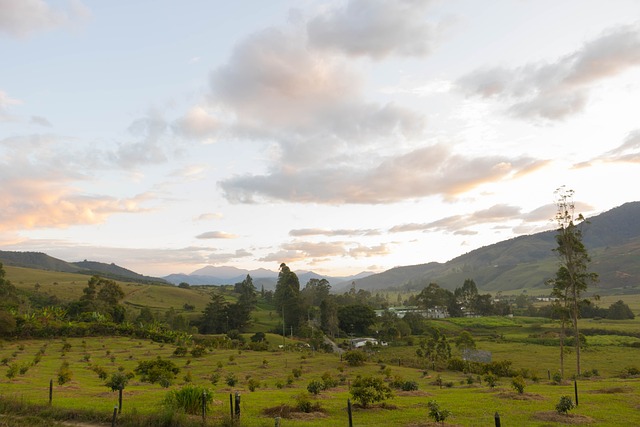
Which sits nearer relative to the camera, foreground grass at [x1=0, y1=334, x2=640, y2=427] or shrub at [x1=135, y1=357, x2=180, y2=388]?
foreground grass at [x1=0, y1=334, x2=640, y2=427]

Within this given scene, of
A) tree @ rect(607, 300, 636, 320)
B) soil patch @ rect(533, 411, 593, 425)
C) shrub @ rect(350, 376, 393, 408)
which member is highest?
shrub @ rect(350, 376, 393, 408)

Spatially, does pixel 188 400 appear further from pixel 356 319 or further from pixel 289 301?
pixel 356 319

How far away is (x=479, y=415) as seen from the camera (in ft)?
72.9

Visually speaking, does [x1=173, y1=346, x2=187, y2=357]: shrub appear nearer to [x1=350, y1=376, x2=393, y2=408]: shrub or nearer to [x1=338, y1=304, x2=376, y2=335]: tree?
[x1=350, y1=376, x2=393, y2=408]: shrub

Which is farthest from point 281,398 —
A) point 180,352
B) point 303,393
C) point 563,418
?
point 180,352

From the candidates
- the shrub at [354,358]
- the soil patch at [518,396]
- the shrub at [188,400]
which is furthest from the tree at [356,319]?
the shrub at [188,400]

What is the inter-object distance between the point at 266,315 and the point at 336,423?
122 meters

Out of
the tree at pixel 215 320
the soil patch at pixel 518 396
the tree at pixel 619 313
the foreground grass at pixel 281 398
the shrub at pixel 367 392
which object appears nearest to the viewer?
the foreground grass at pixel 281 398

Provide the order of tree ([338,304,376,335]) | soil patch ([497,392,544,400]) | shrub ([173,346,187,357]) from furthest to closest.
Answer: tree ([338,304,376,335]) → shrub ([173,346,187,357]) → soil patch ([497,392,544,400])

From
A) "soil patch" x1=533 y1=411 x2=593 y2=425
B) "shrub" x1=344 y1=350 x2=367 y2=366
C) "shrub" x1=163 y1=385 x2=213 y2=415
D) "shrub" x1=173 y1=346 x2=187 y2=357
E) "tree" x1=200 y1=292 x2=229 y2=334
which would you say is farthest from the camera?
"tree" x1=200 y1=292 x2=229 y2=334

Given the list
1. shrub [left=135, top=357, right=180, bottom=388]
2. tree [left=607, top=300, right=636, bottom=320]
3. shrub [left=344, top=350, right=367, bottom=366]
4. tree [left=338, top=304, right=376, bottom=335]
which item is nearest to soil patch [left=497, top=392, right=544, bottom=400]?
shrub [left=135, top=357, right=180, bottom=388]

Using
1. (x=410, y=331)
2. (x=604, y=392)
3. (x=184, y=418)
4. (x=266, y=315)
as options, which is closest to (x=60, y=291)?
(x=266, y=315)

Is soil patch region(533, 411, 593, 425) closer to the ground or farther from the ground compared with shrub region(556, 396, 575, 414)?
closer to the ground

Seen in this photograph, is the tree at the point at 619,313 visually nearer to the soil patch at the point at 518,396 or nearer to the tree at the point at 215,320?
the tree at the point at 215,320
